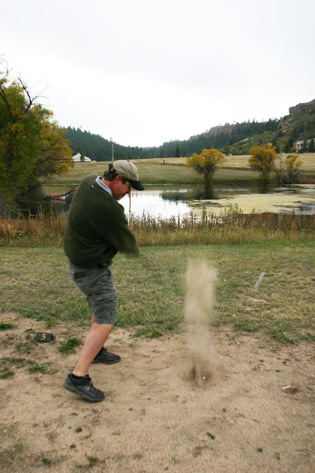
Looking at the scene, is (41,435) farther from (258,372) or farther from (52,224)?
(52,224)

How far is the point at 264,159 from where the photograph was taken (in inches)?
2675

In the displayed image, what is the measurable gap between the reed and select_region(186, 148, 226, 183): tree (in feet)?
190

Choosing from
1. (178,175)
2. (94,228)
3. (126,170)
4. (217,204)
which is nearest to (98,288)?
(94,228)

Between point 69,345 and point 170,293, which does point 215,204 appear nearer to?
point 170,293

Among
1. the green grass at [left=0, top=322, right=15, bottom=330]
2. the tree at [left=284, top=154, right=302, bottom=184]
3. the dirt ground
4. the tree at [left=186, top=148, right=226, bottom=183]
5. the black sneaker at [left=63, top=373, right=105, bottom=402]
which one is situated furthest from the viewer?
the tree at [left=186, top=148, right=226, bottom=183]

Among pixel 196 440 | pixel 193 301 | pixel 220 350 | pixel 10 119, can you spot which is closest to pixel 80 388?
pixel 196 440

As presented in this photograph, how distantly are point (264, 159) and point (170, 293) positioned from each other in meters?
68.2

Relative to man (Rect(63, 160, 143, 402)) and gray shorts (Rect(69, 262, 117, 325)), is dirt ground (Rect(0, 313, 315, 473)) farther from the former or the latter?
gray shorts (Rect(69, 262, 117, 325))

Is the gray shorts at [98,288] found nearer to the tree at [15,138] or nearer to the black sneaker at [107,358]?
the black sneaker at [107,358]

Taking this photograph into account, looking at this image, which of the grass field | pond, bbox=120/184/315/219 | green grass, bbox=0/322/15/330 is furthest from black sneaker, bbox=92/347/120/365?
the grass field

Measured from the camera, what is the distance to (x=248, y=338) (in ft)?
13.5

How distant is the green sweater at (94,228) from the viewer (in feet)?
8.63

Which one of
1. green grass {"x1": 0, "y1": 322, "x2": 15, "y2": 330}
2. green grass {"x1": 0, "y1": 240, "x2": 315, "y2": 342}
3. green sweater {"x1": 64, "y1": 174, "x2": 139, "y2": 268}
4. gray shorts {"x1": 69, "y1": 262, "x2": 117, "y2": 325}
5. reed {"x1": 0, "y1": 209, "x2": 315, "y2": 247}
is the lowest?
reed {"x1": 0, "y1": 209, "x2": 315, "y2": 247}

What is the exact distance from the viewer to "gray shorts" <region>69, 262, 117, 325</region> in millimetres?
2887
